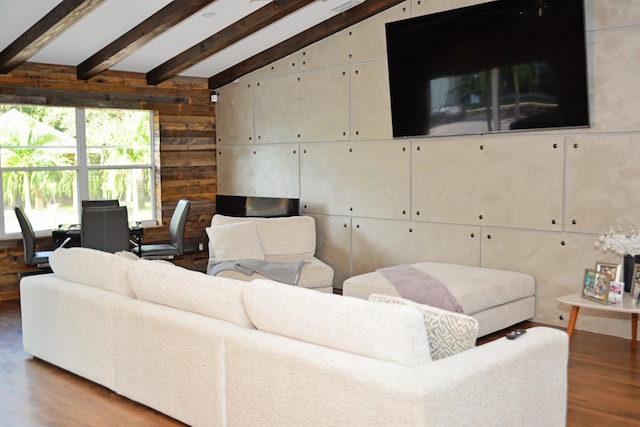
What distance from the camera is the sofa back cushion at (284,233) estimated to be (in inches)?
277

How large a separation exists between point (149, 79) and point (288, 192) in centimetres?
214

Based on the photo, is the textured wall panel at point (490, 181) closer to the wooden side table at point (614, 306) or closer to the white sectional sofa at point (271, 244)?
the wooden side table at point (614, 306)

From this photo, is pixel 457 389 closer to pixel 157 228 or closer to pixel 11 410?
pixel 11 410

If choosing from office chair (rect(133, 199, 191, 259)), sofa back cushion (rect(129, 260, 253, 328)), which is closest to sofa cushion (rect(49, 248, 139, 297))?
sofa back cushion (rect(129, 260, 253, 328))

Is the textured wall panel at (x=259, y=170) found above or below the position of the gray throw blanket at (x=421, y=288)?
above

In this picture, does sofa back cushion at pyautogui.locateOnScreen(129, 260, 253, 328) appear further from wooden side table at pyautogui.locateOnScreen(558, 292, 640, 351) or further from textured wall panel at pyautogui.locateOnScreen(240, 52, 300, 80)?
textured wall panel at pyautogui.locateOnScreen(240, 52, 300, 80)

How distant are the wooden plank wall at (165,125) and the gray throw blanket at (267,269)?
91.3 inches

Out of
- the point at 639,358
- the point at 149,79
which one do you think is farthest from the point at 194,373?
the point at 149,79

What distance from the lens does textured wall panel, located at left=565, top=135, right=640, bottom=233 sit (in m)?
5.38

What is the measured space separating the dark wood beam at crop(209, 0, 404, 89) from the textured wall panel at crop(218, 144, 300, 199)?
0.89m

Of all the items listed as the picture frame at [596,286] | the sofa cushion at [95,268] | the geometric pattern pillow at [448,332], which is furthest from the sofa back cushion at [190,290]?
the picture frame at [596,286]

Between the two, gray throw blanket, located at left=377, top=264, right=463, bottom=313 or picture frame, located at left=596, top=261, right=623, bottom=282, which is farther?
gray throw blanket, located at left=377, top=264, right=463, bottom=313

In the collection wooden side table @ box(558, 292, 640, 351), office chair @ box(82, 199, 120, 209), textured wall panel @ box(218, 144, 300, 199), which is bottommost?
wooden side table @ box(558, 292, 640, 351)

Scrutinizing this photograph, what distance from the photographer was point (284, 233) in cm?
718
